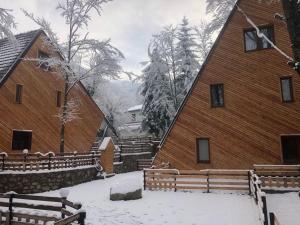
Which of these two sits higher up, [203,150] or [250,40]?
[250,40]

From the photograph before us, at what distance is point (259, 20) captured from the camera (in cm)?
1914

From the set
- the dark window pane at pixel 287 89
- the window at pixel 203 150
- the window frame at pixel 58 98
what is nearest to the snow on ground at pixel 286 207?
the window at pixel 203 150

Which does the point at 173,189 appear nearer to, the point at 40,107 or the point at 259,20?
the point at 259,20

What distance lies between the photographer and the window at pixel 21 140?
22125mm

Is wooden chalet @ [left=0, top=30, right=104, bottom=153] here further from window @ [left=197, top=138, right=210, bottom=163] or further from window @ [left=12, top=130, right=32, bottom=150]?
window @ [left=197, top=138, right=210, bottom=163]

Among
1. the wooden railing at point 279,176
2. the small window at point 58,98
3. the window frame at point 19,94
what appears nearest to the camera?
the wooden railing at point 279,176

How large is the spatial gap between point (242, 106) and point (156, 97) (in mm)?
19402

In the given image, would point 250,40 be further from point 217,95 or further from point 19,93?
point 19,93

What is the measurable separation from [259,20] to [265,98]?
4.98 metres

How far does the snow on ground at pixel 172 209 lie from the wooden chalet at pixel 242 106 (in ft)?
12.5

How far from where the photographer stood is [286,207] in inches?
498

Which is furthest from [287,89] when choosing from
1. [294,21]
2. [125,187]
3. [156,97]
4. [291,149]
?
[156,97]

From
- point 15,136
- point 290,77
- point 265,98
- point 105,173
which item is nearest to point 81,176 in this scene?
point 105,173

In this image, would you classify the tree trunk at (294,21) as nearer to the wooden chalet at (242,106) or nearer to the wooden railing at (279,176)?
the wooden railing at (279,176)
